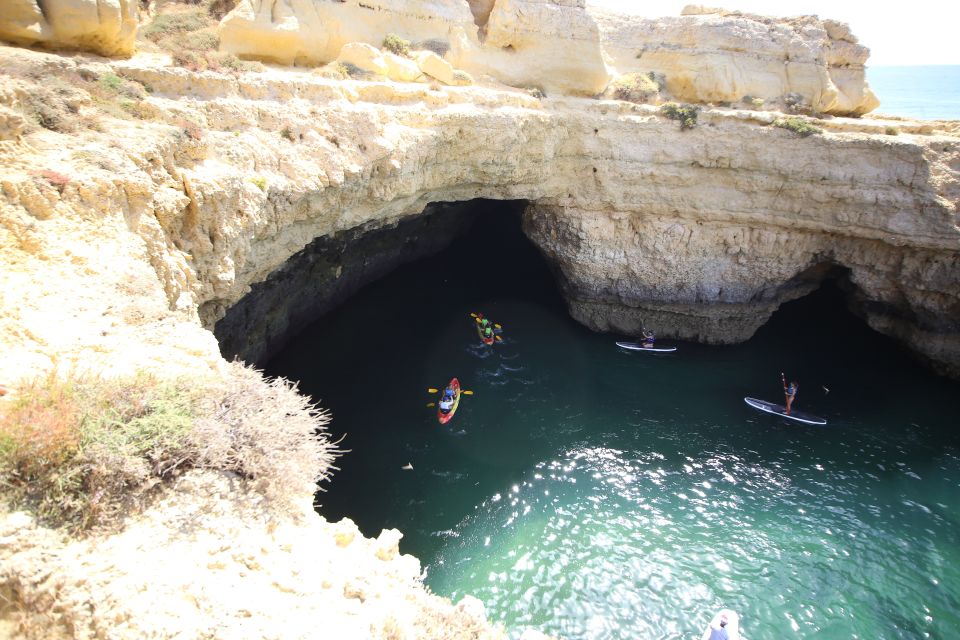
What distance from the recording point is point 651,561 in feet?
37.3

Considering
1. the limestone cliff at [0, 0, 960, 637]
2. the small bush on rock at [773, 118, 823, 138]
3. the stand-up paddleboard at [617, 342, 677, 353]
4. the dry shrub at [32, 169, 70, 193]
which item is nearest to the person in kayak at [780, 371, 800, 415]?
the limestone cliff at [0, 0, 960, 637]

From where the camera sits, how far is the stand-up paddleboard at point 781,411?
1578 centimetres

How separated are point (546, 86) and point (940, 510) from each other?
1646 centimetres

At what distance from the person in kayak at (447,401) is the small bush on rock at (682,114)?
11.2m

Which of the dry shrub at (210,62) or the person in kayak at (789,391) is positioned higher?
the dry shrub at (210,62)

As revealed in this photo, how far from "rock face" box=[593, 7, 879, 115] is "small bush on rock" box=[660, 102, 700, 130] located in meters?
2.58

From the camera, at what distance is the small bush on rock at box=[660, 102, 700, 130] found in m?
16.3

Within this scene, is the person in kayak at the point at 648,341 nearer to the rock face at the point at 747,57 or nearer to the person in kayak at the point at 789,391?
the person in kayak at the point at 789,391

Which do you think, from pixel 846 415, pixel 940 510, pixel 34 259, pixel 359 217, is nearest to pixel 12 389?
pixel 34 259

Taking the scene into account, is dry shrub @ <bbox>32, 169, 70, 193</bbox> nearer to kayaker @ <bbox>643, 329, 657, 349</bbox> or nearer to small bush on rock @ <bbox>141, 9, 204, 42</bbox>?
small bush on rock @ <bbox>141, 9, 204, 42</bbox>

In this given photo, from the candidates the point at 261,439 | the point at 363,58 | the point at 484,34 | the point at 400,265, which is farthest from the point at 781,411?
the point at 363,58

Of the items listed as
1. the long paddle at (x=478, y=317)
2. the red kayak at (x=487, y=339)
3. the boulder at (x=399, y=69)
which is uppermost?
the boulder at (x=399, y=69)

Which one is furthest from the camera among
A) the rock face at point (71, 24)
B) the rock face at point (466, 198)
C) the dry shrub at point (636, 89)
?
the dry shrub at point (636, 89)

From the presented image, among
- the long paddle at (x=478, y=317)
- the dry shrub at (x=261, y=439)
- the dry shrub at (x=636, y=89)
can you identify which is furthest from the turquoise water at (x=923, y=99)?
the dry shrub at (x=261, y=439)
